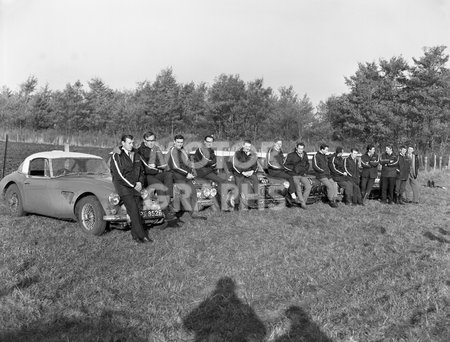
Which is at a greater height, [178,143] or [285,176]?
[178,143]

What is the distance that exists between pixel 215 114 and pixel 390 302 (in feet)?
115

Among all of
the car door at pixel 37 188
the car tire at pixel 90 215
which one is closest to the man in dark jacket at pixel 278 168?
the car tire at pixel 90 215

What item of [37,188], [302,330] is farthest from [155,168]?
[302,330]

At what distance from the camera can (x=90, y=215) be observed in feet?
25.6

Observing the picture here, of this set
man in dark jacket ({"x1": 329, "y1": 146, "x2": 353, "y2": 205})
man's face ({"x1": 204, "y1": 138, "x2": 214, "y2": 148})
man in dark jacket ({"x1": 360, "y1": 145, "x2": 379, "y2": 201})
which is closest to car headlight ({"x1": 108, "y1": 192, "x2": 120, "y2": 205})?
man's face ({"x1": 204, "y1": 138, "x2": 214, "y2": 148})

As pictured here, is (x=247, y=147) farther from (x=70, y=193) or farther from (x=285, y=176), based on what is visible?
(x=70, y=193)

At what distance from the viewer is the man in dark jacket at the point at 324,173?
12.0 meters

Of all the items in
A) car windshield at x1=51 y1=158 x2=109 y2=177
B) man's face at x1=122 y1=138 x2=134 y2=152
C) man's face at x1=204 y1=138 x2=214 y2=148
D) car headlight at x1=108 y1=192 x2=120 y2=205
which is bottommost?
car headlight at x1=108 y1=192 x2=120 y2=205

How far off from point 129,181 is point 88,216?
1185mm

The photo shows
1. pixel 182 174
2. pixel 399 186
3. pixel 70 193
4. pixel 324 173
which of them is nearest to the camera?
pixel 70 193

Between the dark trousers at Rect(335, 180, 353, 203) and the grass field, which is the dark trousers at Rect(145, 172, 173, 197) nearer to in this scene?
the grass field

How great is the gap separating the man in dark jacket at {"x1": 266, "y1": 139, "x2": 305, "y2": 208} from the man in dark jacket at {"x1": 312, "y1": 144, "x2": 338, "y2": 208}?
108 cm

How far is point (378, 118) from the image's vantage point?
3897 cm

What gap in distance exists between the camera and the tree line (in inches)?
1479
